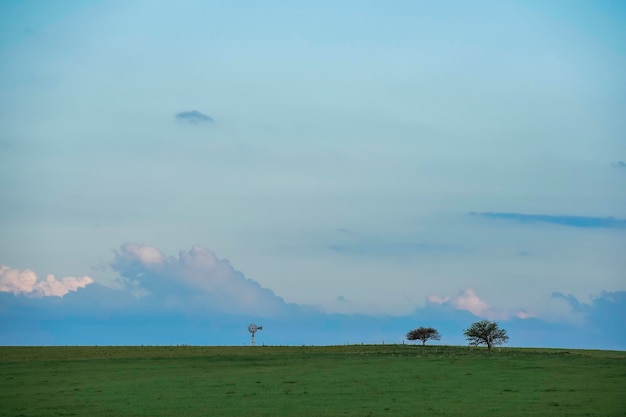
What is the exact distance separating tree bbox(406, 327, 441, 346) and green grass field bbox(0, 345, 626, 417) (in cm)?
3852

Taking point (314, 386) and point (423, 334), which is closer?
point (314, 386)

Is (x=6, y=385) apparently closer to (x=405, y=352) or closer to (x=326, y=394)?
(x=326, y=394)

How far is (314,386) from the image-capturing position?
66750 millimetres

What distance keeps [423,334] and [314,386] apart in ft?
228

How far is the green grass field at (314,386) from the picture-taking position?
180ft

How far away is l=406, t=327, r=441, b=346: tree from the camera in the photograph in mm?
133625

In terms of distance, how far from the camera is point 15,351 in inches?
4451

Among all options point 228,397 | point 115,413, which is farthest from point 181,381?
point 115,413

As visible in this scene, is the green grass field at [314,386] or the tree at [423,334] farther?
the tree at [423,334]

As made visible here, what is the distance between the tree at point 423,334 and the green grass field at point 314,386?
38523mm

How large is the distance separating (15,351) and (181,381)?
50711 millimetres

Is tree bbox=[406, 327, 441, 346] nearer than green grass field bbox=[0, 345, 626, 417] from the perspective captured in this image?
No

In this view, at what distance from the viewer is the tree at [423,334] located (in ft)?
438

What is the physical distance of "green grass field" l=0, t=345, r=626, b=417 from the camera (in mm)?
54969
